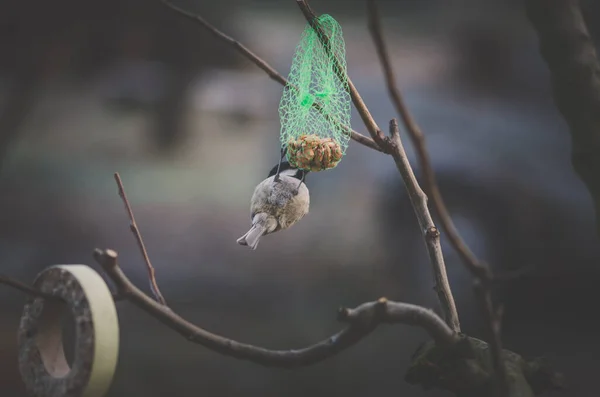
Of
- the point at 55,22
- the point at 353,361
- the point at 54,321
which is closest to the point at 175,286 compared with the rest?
the point at 353,361

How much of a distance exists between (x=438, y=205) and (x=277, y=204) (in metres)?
0.66

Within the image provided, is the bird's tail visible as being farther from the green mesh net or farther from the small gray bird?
the green mesh net

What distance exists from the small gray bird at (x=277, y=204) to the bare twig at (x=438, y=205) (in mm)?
551

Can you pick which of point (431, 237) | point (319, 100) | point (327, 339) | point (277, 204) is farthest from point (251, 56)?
point (327, 339)

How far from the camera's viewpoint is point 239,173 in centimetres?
226

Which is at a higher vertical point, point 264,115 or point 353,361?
point 264,115

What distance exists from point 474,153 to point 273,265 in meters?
0.73

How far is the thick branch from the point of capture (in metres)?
1.36

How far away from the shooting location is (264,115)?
2.26m

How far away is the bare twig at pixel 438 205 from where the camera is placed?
0.88m

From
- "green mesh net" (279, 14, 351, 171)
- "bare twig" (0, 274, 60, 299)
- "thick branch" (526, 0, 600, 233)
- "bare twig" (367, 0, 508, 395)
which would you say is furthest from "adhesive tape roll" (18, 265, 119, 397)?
"thick branch" (526, 0, 600, 233)

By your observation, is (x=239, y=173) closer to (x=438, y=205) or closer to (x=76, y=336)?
(x=76, y=336)

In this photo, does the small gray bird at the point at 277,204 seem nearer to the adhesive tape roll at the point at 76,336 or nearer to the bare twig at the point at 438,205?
the adhesive tape roll at the point at 76,336

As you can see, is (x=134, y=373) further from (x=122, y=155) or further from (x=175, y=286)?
(x=122, y=155)
